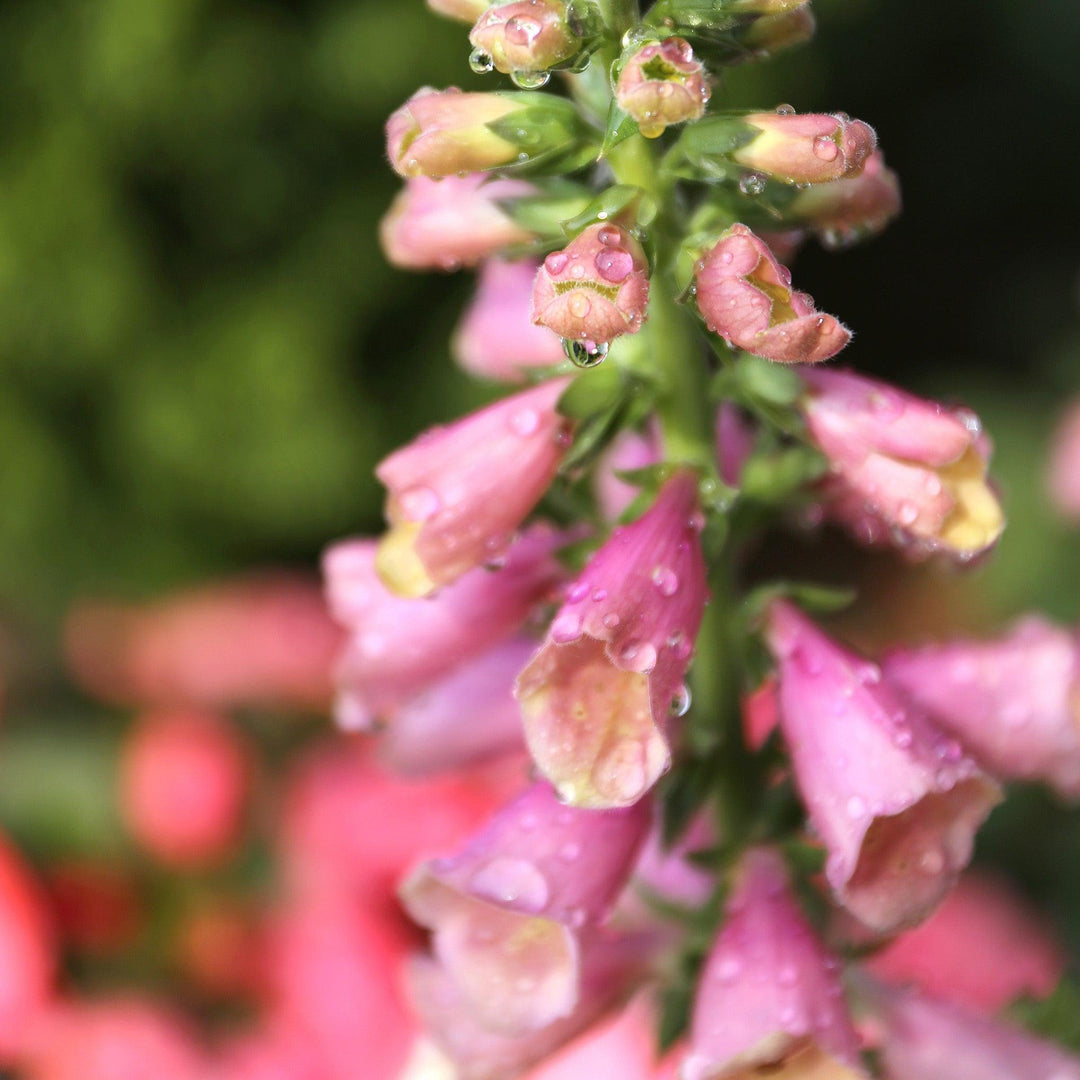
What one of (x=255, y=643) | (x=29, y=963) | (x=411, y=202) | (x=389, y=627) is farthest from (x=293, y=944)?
(x=411, y=202)

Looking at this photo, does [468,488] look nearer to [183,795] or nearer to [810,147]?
[810,147]

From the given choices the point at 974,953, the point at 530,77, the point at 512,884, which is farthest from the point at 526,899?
the point at 974,953

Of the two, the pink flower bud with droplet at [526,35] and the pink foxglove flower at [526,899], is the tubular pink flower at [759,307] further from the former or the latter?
the pink foxglove flower at [526,899]

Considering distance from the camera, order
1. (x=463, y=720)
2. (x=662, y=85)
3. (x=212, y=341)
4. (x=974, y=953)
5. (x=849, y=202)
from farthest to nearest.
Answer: (x=212, y=341)
(x=974, y=953)
(x=463, y=720)
(x=849, y=202)
(x=662, y=85)

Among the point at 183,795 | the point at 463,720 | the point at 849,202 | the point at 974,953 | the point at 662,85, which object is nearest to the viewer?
the point at 662,85

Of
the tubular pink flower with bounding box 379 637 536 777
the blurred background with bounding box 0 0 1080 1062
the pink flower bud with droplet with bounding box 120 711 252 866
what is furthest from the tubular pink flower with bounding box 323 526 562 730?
the blurred background with bounding box 0 0 1080 1062

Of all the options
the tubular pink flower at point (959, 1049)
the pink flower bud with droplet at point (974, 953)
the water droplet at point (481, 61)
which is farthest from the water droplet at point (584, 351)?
the pink flower bud with droplet at point (974, 953)

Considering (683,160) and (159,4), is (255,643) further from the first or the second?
(683,160)
